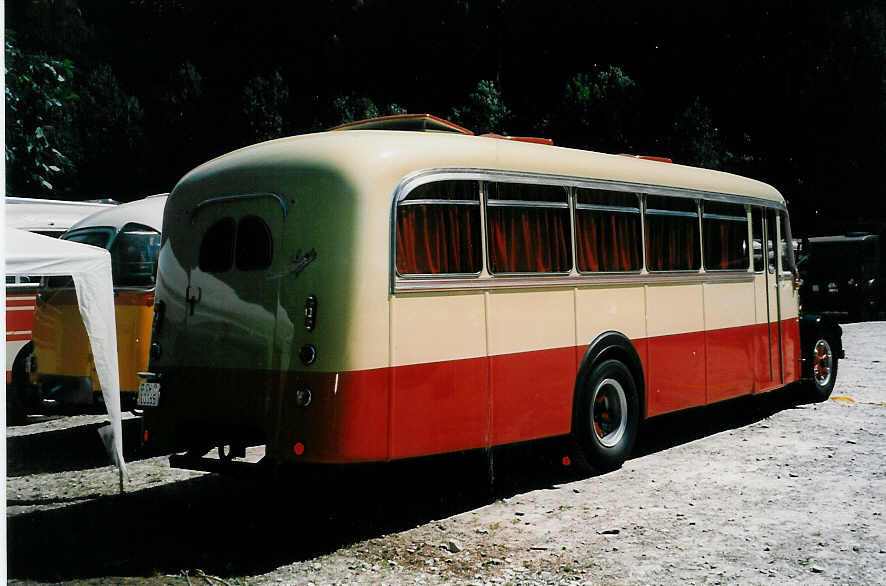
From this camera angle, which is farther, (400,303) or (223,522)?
(223,522)

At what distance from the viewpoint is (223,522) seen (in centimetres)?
702

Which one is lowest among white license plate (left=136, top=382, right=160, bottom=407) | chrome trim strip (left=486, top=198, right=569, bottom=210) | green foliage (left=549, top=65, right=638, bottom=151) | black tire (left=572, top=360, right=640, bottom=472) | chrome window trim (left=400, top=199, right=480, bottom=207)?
black tire (left=572, top=360, right=640, bottom=472)

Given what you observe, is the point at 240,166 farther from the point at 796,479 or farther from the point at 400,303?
the point at 796,479

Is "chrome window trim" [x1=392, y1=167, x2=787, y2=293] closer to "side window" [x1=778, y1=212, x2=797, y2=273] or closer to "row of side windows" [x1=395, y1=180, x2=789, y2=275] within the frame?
"row of side windows" [x1=395, y1=180, x2=789, y2=275]

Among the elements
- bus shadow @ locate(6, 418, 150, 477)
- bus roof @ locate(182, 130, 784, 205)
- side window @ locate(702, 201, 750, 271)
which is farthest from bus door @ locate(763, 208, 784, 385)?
bus shadow @ locate(6, 418, 150, 477)

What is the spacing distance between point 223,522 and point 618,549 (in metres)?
2.87

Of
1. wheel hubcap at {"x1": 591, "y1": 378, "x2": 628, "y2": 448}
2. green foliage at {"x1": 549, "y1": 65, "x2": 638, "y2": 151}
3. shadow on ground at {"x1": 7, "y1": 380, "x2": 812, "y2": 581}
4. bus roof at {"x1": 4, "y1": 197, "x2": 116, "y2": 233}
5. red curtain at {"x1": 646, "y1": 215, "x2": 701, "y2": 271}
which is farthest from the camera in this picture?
green foliage at {"x1": 549, "y1": 65, "x2": 638, "y2": 151}

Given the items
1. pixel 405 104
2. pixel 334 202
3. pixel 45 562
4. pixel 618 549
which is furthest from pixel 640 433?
pixel 405 104

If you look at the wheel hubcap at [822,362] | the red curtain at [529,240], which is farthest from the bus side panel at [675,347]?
the wheel hubcap at [822,362]

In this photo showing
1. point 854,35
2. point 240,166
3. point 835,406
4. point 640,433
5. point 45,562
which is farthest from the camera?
point 854,35

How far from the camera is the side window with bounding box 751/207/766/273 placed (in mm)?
11203

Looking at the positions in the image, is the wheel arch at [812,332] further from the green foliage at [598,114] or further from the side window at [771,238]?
the green foliage at [598,114]

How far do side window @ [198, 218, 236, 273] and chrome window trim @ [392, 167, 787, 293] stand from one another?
0.59 meters

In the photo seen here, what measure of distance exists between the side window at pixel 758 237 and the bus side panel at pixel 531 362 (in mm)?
3991
